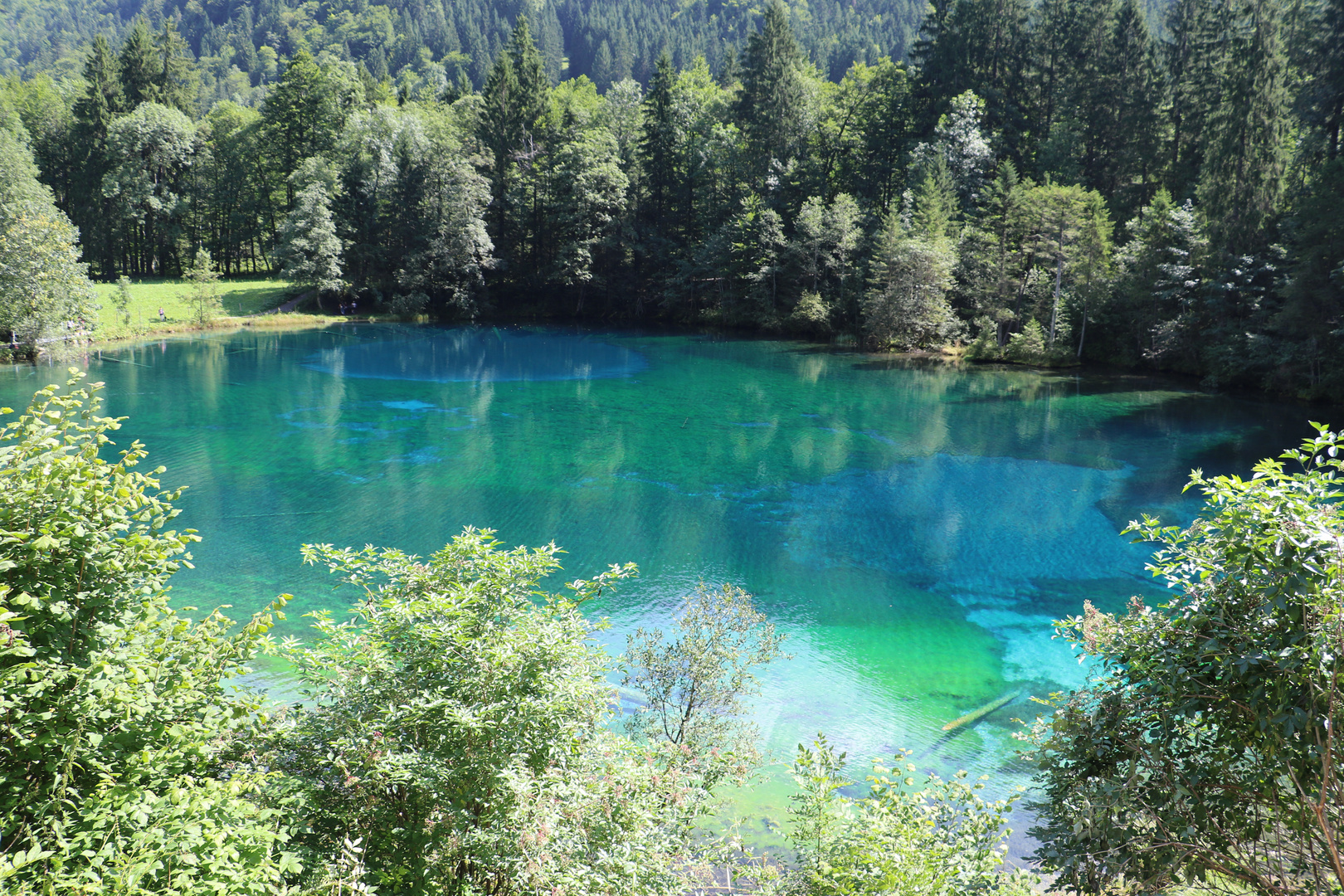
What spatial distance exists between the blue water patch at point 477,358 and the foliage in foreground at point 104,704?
32.0 metres

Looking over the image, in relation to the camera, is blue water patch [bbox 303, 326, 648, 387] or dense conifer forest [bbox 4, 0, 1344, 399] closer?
dense conifer forest [bbox 4, 0, 1344, 399]

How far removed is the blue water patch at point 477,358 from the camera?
44.9 metres

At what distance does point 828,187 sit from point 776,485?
4277cm

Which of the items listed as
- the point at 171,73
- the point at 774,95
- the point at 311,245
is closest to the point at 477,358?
the point at 311,245

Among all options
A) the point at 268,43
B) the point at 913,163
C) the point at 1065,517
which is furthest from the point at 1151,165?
the point at 268,43

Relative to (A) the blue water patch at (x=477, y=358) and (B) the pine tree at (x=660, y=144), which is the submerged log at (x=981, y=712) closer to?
(A) the blue water patch at (x=477, y=358)

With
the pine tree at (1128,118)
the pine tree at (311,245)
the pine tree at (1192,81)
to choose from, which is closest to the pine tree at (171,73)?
the pine tree at (311,245)

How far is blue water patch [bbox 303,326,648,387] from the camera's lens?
44875 millimetres

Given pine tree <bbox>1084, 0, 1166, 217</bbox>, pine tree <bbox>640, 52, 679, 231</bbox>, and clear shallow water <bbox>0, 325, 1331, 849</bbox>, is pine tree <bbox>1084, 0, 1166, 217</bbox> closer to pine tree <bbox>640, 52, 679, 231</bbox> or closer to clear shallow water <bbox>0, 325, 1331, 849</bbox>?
clear shallow water <bbox>0, 325, 1331, 849</bbox>

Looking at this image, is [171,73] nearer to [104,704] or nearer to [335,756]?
[335,756]

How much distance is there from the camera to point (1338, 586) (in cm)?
490

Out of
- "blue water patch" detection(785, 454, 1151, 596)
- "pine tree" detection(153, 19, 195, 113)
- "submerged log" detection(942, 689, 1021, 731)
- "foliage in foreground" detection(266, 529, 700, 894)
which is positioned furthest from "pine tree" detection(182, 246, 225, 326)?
"foliage in foreground" detection(266, 529, 700, 894)

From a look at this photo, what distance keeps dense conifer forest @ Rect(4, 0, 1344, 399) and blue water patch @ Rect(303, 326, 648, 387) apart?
1026 cm

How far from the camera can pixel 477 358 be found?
50.6m
